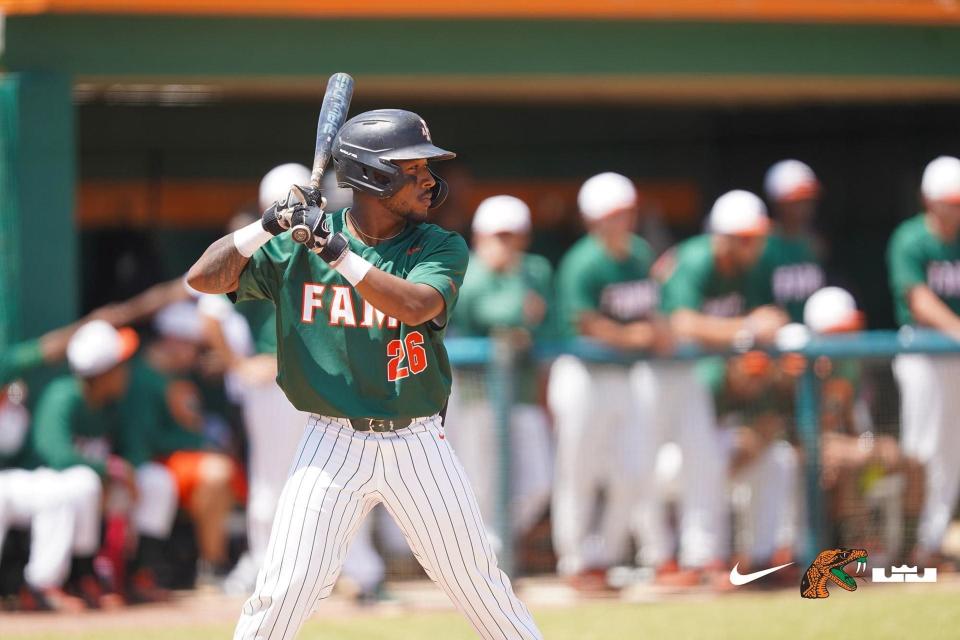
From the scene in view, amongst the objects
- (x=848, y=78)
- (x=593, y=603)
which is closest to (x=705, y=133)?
(x=848, y=78)

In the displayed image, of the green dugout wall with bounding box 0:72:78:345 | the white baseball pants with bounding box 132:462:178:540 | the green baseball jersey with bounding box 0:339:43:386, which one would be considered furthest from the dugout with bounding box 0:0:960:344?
the white baseball pants with bounding box 132:462:178:540

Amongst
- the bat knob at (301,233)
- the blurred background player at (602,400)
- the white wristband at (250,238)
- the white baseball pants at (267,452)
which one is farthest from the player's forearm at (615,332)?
the bat knob at (301,233)

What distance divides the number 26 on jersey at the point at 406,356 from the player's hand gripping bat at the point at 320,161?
1.45ft

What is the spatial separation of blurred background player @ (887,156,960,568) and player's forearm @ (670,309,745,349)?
29.0 inches

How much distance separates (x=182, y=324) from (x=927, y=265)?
11.6ft

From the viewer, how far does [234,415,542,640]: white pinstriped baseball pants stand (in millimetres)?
3701

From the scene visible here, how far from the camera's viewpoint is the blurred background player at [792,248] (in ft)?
23.5

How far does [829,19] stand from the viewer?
8.35 metres

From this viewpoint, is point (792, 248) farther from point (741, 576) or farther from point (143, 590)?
point (143, 590)

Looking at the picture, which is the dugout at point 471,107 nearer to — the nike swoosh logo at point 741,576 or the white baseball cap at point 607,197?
the white baseball cap at point 607,197

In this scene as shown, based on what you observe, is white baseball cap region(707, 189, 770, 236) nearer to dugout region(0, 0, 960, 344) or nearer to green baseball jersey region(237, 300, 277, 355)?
dugout region(0, 0, 960, 344)

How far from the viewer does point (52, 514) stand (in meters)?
6.31

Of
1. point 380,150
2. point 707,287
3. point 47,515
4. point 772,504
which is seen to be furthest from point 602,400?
point 380,150

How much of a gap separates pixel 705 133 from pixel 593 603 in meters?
5.38
